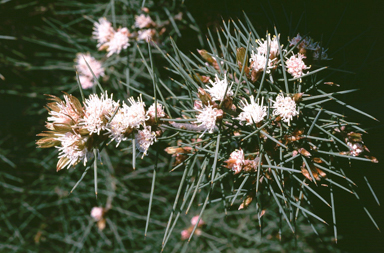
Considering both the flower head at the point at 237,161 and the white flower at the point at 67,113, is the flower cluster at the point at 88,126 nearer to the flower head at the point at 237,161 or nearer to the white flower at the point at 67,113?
the white flower at the point at 67,113

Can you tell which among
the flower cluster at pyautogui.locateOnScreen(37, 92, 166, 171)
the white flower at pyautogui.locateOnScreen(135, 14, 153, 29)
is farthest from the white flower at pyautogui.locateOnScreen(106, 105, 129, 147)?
the white flower at pyautogui.locateOnScreen(135, 14, 153, 29)

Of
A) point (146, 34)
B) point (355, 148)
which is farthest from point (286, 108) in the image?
point (146, 34)

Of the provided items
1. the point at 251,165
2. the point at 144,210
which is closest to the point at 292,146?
the point at 251,165

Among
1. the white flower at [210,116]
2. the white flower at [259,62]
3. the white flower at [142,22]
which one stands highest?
→ the white flower at [142,22]

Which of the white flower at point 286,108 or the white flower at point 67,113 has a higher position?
the white flower at point 286,108

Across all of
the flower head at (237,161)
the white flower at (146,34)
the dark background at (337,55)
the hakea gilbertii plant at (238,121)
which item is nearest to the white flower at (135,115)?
the hakea gilbertii plant at (238,121)

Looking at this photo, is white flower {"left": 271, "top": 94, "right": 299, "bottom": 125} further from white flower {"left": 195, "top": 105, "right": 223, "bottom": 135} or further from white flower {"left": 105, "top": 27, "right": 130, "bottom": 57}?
white flower {"left": 105, "top": 27, "right": 130, "bottom": 57}

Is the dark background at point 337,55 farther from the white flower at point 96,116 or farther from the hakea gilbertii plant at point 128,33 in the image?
the white flower at point 96,116

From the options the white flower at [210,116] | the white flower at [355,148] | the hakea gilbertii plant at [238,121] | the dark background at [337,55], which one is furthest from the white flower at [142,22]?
the white flower at [355,148]

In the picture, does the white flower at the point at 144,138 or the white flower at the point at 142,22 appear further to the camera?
the white flower at the point at 142,22
